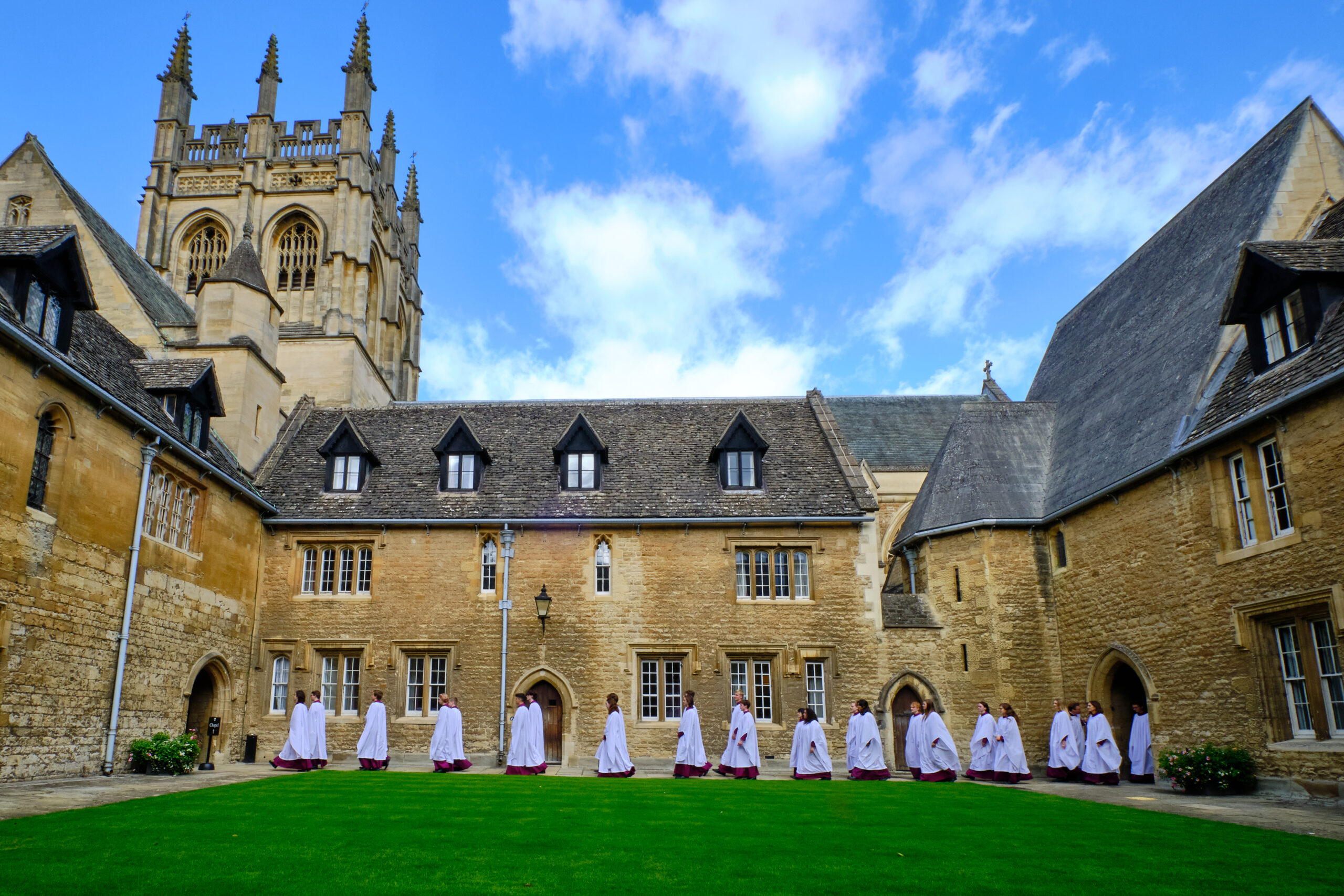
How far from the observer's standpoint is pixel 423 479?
26078mm

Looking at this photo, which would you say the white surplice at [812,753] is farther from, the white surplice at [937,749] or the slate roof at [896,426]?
the slate roof at [896,426]

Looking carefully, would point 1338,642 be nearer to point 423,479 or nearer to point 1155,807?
point 1155,807

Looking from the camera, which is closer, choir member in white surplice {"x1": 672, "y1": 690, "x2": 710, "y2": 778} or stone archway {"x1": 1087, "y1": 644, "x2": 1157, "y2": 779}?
choir member in white surplice {"x1": 672, "y1": 690, "x2": 710, "y2": 778}

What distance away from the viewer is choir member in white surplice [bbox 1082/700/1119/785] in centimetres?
1972

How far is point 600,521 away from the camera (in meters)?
24.5

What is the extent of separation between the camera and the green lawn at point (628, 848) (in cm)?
724

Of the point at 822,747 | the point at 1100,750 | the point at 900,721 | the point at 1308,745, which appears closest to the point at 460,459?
the point at 822,747

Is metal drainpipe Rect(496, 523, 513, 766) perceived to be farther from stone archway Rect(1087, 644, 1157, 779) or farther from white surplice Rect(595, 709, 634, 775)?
stone archway Rect(1087, 644, 1157, 779)

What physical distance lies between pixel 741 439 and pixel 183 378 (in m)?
13.9

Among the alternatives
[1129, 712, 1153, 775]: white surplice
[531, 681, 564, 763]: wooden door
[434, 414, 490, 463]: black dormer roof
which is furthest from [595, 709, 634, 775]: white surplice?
[1129, 712, 1153, 775]: white surplice

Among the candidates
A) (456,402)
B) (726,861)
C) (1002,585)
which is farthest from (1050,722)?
(456,402)

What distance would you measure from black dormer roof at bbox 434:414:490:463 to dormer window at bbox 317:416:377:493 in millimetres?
2010

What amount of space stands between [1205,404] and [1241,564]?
3449 millimetres

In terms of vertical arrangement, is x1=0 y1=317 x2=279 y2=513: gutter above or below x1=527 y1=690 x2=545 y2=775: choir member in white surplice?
above
